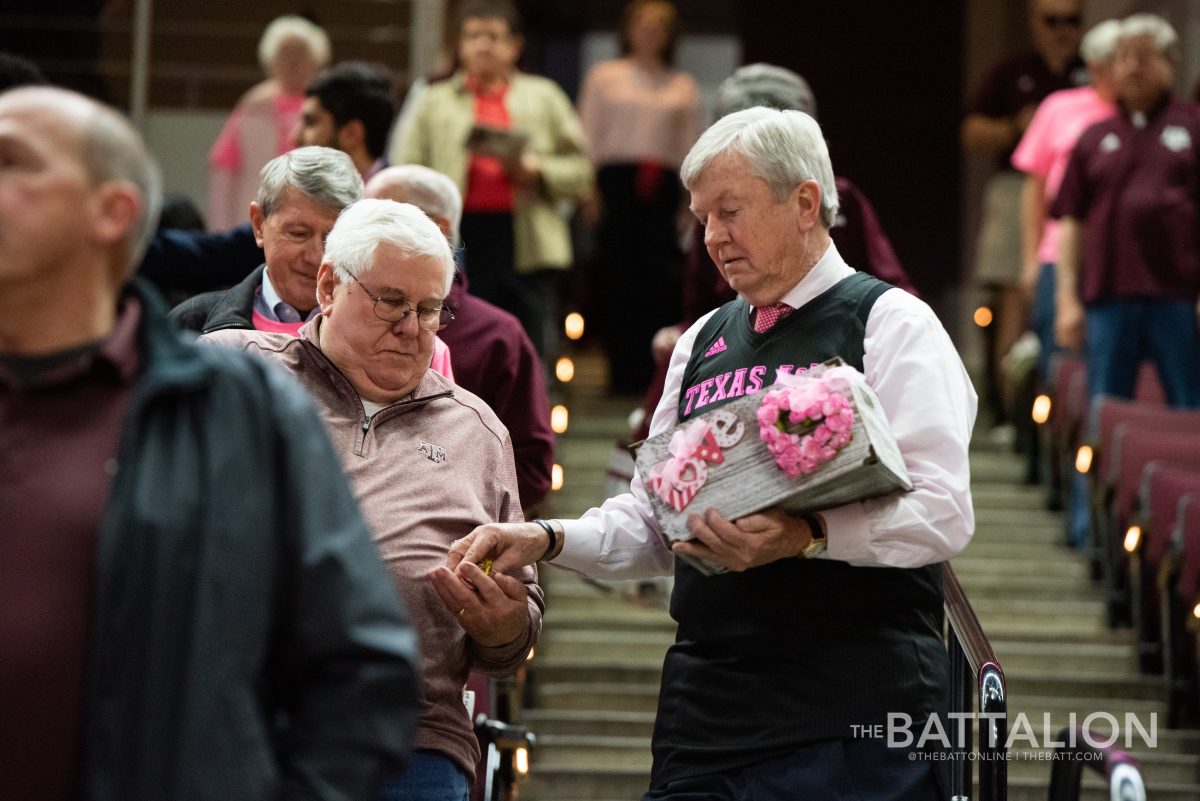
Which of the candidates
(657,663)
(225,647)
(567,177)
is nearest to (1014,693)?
(657,663)

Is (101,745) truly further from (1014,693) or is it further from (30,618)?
(1014,693)

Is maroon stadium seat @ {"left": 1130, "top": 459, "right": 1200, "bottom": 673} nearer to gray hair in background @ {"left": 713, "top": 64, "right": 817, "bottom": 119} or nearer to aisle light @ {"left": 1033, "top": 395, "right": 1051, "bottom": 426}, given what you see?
aisle light @ {"left": 1033, "top": 395, "right": 1051, "bottom": 426}

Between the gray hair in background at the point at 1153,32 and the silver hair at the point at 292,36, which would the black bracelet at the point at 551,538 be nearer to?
the silver hair at the point at 292,36

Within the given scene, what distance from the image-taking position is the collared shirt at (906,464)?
269cm

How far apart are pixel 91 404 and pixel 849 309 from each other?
4.76 ft

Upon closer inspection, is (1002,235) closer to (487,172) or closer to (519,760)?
(487,172)

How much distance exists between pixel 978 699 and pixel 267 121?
416 centimetres

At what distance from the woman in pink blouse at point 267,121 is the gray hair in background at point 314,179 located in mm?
2928

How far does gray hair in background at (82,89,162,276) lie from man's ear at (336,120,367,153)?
2.64m

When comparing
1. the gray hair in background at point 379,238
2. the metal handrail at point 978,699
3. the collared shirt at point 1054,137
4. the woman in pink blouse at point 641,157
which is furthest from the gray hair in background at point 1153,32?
the gray hair in background at point 379,238

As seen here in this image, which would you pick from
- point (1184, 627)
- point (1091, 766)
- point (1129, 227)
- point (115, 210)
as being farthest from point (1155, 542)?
point (115, 210)

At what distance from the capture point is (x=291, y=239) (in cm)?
358

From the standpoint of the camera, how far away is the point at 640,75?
27.0 ft

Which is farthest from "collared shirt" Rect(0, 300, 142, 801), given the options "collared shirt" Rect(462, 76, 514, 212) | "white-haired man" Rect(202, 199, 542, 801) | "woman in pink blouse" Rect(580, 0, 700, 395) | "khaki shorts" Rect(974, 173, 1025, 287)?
"khaki shorts" Rect(974, 173, 1025, 287)
